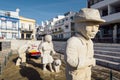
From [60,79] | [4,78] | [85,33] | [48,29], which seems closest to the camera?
[85,33]

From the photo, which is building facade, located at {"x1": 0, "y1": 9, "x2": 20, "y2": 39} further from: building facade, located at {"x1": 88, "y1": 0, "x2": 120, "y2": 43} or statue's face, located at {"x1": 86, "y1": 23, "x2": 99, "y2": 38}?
statue's face, located at {"x1": 86, "y1": 23, "x2": 99, "y2": 38}

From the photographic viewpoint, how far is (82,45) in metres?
3.11

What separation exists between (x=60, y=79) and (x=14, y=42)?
73.9 feet

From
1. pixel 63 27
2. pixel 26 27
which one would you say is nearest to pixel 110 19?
pixel 63 27

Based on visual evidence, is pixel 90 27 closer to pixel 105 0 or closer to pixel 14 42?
pixel 105 0

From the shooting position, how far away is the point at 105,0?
2423 centimetres

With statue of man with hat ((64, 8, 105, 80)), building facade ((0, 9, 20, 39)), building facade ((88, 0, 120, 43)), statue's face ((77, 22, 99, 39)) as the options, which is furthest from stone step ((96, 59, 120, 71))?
building facade ((0, 9, 20, 39))

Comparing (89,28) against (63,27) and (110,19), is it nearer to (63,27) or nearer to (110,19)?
(110,19)

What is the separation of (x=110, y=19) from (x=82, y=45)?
67.7 feet

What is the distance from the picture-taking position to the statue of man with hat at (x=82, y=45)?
9.53 feet

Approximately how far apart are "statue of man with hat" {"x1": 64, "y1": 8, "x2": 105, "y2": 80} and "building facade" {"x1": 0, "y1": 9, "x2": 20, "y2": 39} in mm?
41196

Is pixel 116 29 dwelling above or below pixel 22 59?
above

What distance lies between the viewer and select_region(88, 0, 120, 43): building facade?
2180 centimetres

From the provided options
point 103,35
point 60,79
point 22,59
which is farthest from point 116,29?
point 60,79
